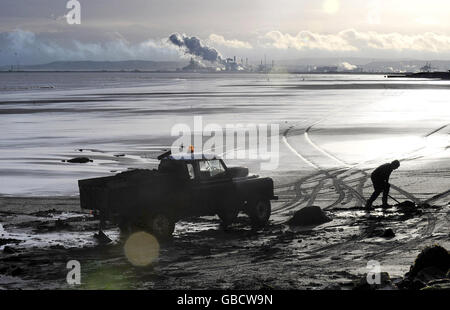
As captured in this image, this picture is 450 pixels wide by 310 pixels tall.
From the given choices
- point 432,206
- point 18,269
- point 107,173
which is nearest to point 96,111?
point 107,173

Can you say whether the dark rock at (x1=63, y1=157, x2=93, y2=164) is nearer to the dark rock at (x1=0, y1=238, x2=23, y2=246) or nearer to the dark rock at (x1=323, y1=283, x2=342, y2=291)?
the dark rock at (x1=0, y1=238, x2=23, y2=246)

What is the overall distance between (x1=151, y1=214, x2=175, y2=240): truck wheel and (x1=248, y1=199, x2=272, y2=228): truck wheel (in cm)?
291

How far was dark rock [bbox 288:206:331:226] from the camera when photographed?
770 inches

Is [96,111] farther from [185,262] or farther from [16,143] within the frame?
[185,262]

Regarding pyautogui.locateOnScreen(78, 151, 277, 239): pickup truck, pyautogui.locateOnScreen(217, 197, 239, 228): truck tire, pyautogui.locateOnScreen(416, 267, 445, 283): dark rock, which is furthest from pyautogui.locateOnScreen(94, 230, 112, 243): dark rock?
pyautogui.locateOnScreen(416, 267, 445, 283): dark rock

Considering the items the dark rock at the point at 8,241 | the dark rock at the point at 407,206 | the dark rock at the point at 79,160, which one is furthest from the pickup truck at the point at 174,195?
the dark rock at the point at 79,160

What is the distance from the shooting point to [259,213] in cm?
1964

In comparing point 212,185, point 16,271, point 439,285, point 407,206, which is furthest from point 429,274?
point 407,206

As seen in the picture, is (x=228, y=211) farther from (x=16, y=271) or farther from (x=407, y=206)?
(x=16, y=271)

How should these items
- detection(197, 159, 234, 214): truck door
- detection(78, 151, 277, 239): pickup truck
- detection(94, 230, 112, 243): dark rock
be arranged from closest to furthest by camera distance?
detection(78, 151, 277, 239): pickup truck, detection(94, 230, 112, 243): dark rock, detection(197, 159, 234, 214): truck door

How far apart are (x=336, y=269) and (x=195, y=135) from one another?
34.3 meters

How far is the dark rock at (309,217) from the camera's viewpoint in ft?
64.2

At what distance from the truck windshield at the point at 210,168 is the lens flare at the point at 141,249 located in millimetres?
2425

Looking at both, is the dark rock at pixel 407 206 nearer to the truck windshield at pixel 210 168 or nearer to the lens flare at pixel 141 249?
the truck windshield at pixel 210 168
